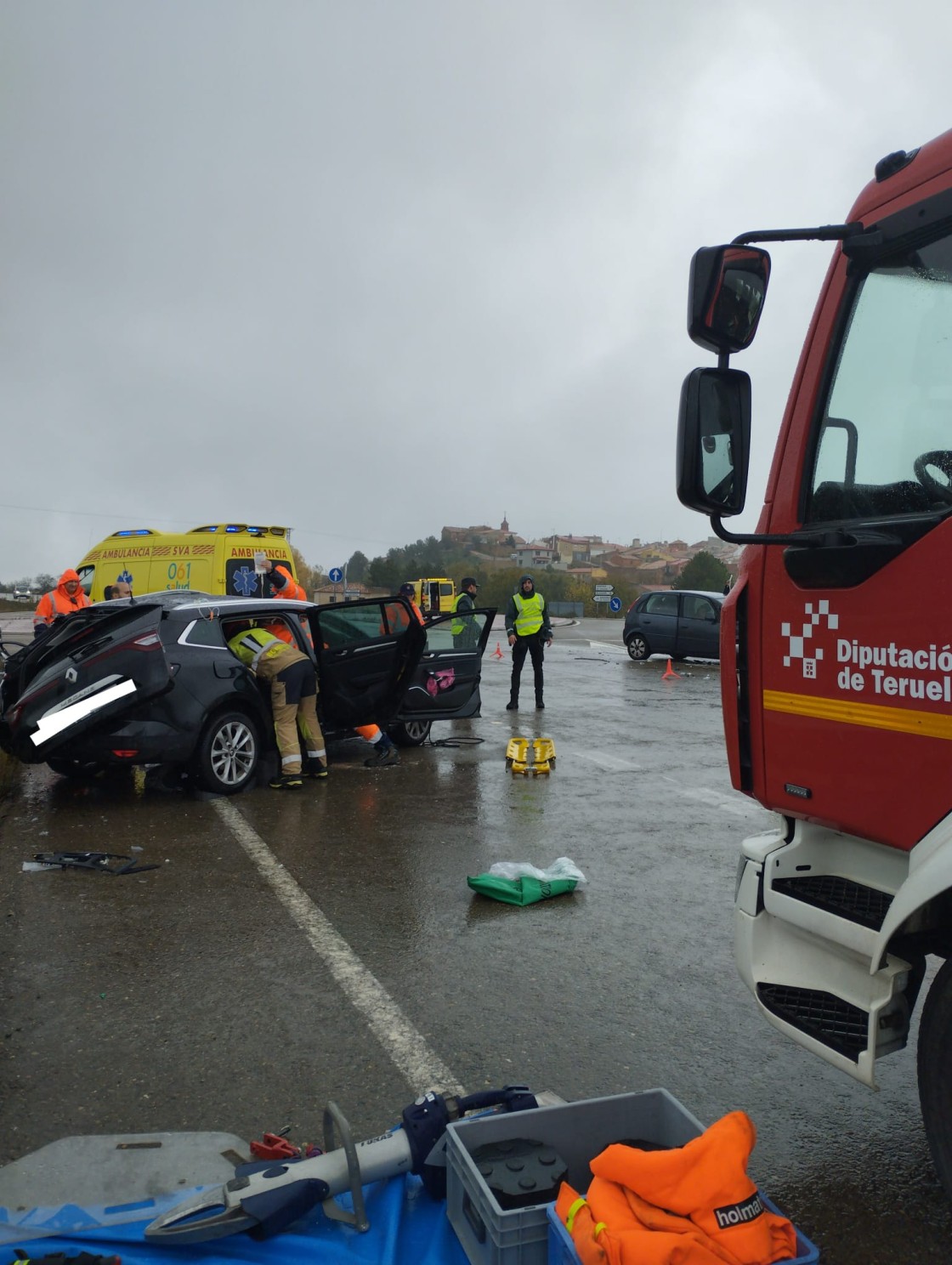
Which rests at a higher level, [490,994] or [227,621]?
[227,621]

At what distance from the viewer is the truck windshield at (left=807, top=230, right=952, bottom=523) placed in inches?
93.0

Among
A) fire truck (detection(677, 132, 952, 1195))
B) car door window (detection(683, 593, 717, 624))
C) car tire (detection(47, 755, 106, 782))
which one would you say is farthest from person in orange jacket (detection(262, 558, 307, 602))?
car door window (detection(683, 593, 717, 624))

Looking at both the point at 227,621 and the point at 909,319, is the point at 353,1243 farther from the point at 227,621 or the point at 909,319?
the point at 227,621

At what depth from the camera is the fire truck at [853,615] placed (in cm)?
234

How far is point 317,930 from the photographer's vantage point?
4.77 metres

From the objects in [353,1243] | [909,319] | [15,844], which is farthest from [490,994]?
[15,844]

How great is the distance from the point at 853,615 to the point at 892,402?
554mm

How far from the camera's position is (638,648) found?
23.1m

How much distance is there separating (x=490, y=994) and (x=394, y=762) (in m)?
5.58

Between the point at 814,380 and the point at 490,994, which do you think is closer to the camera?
the point at 814,380

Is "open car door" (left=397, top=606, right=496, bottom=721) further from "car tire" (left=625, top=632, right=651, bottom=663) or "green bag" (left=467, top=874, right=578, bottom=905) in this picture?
"car tire" (left=625, top=632, right=651, bottom=663)

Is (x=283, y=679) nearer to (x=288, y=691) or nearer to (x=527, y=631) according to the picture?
(x=288, y=691)

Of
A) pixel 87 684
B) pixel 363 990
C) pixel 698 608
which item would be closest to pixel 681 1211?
pixel 363 990

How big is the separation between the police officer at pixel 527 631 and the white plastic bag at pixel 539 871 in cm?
785
